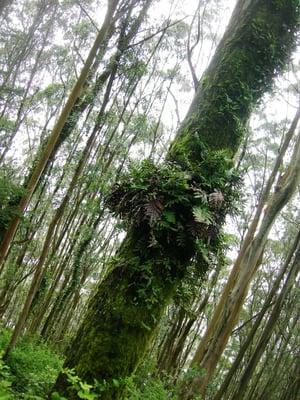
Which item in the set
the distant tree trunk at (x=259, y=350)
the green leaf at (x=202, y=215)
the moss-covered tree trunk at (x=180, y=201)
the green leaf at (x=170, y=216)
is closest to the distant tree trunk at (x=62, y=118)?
the moss-covered tree trunk at (x=180, y=201)

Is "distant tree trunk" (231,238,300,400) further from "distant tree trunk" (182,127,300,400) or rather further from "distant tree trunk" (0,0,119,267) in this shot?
"distant tree trunk" (0,0,119,267)

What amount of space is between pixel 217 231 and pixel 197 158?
2.03ft

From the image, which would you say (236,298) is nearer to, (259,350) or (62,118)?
(259,350)

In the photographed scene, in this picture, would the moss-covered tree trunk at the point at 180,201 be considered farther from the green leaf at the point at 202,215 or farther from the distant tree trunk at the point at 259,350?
the distant tree trunk at the point at 259,350

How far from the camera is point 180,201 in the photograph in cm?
314

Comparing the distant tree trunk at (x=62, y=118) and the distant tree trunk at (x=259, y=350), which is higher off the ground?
the distant tree trunk at (x=62, y=118)

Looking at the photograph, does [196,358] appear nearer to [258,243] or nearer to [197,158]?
[258,243]

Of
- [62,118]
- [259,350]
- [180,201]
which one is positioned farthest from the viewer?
[259,350]

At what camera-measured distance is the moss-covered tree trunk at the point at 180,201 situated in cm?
277

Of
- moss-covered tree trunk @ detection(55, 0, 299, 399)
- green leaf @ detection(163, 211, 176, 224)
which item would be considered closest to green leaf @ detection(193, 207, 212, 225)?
moss-covered tree trunk @ detection(55, 0, 299, 399)

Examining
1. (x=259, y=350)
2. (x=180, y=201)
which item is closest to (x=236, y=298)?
(x=259, y=350)

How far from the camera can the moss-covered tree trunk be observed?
2.77 meters

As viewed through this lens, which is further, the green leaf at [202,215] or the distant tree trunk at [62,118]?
the distant tree trunk at [62,118]

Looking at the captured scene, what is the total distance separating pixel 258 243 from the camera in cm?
828
